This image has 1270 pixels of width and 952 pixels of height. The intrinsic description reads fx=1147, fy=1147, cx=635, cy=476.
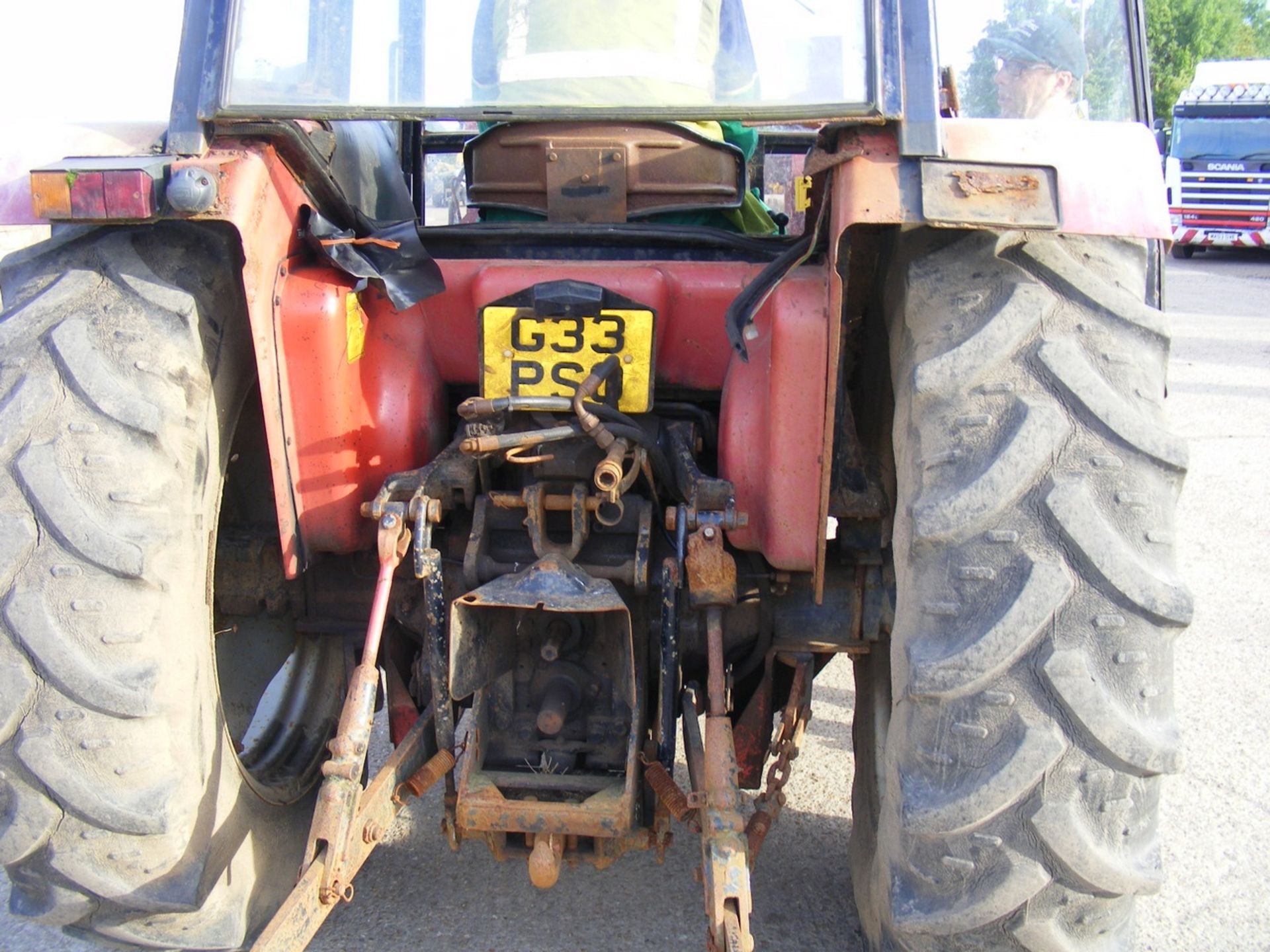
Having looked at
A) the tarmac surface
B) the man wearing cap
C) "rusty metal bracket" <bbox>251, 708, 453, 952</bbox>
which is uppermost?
the man wearing cap

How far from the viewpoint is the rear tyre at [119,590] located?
6.24 feet

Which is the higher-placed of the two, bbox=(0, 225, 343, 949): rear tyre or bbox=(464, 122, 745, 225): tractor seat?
bbox=(464, 122, 745, 225): tractor seat

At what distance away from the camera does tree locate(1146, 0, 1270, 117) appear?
29281 millimetres

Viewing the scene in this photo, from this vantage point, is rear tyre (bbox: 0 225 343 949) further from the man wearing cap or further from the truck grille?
the truck grille

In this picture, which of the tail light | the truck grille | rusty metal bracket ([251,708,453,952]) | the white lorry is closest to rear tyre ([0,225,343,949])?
the tail light

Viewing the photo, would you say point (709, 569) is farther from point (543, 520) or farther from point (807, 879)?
point (807, 879)

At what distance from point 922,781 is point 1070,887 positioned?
294mm

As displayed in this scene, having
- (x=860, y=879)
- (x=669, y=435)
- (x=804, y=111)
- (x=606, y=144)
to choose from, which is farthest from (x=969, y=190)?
(x=860, y=879)

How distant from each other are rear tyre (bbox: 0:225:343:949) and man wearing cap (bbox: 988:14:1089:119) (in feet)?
5.69

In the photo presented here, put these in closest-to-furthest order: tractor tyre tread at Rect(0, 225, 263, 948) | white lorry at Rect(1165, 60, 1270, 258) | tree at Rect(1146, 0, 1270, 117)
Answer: tractor tyre tread at Rect(0, 225, 263, 948)
white lorry at Rect(1165, 60, 1270, 258)
tree at Rect(1146, 0, 1270, 117)

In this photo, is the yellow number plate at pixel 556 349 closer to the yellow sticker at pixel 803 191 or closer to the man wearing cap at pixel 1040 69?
the yellow sticker at pixel 803 191

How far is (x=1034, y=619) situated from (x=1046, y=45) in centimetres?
163

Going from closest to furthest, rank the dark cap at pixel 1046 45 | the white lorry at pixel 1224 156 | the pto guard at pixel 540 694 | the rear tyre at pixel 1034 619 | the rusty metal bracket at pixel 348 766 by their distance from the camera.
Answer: the rear tyre at pixel 1034 619 < the rusty metal bracket at pixel 348 766 < the pto guard at pixel 540 694 < the dark cap at pixel 1046 45 < the white lorry at pixel 1224 156

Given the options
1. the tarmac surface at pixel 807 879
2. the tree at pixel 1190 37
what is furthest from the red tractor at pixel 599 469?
the tree at pixel 1190 37
